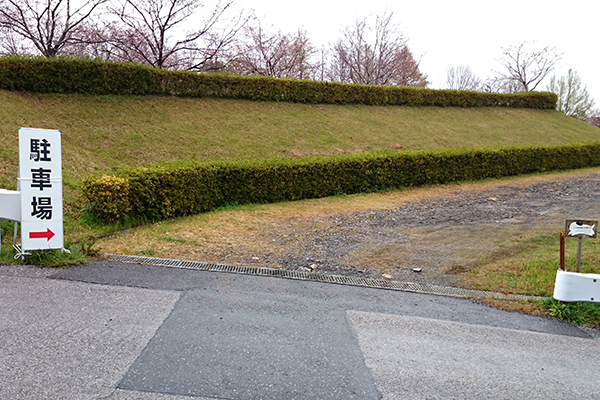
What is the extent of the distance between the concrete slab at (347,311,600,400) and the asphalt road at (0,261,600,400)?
1 centimetres

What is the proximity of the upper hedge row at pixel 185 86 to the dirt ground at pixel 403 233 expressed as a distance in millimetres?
8286

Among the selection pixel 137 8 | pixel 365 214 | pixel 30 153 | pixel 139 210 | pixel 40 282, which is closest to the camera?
pixel 40 282

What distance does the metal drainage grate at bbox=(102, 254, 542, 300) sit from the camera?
479cm

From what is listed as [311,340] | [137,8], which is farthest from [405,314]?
[137,8]

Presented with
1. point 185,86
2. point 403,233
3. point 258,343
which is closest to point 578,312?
point 258,343

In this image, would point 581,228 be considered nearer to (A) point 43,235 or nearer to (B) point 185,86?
(A) point 43,235

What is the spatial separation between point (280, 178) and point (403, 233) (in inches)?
130

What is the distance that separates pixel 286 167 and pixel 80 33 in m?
15.2

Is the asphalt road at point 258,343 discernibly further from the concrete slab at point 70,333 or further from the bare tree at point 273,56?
the bare tree at point 273,56

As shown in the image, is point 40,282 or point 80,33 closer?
point 40,282

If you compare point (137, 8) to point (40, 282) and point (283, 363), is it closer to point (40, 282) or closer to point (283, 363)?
point (40, 282)

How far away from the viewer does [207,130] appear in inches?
520

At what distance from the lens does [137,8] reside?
60.0 ft

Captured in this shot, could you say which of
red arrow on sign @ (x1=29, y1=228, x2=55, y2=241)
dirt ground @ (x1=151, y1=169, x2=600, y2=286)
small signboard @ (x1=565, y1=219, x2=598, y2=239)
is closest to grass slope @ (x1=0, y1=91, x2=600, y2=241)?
red arrow on sign @ (x1=29, y1=228, x2=55, y2=241)
